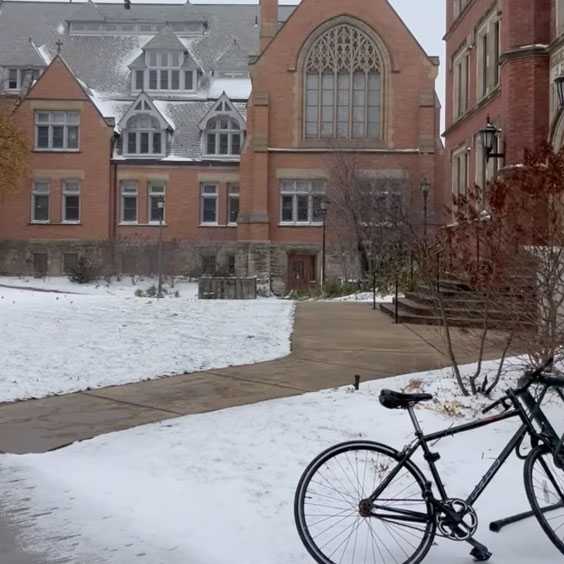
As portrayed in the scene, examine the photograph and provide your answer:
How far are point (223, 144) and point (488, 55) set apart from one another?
25.2 meters

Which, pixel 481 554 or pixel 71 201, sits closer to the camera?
pixel 481 554

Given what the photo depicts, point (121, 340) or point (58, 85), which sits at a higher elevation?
point (58, 85)

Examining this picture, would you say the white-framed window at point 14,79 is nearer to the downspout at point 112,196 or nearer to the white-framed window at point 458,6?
the downspout at point 112,196

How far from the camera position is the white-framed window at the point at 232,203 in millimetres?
45812

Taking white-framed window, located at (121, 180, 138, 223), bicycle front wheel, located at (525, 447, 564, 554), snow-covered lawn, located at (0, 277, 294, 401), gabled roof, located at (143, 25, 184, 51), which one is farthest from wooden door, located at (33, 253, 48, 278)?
bicycle front wheel, located at (525, 447, 564, 554)

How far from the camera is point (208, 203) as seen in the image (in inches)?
1820

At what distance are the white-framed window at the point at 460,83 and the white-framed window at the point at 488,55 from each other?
185cm

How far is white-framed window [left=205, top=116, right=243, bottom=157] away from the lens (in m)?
46.3

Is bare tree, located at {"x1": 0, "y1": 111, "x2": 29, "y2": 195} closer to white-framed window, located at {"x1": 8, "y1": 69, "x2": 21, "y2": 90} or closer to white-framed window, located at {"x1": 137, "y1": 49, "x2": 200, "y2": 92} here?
white-framed window, located at {"x1": 137, "y1": 49, "x2": 200, "y2": 92}

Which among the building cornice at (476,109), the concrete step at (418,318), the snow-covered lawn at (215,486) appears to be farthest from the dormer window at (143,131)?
the snow-covered lawn at (215,486)

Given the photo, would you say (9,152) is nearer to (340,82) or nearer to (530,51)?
(530,51)

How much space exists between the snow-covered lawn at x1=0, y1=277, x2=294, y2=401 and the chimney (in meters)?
29.6

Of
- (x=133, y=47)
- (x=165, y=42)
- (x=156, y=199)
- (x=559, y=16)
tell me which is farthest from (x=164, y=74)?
(x=559, y=16)

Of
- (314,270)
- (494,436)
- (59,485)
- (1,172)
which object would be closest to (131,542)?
(59,485)
